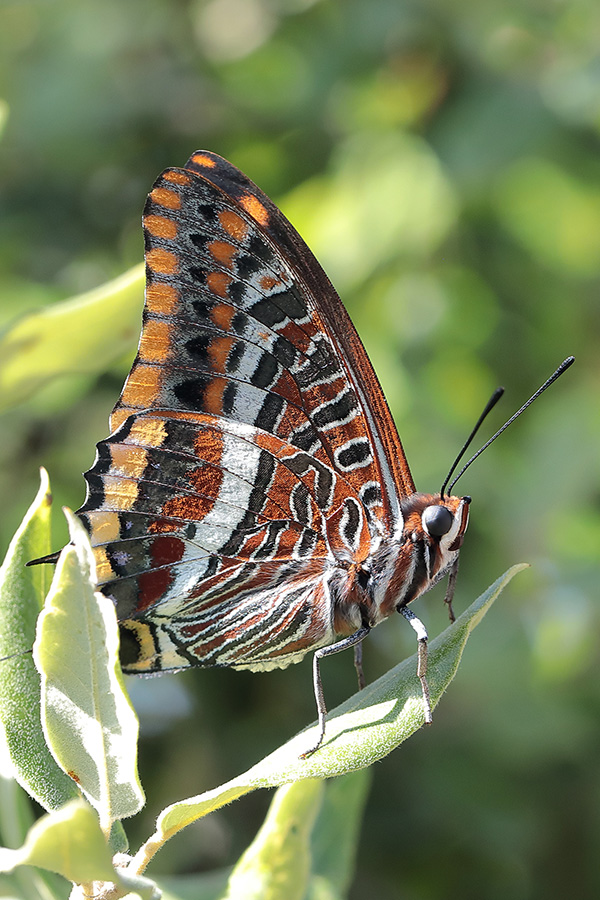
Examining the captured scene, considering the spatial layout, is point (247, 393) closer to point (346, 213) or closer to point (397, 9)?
point (346, 213)

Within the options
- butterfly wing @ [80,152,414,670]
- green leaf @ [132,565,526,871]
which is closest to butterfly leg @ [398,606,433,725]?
green leaf @ [132,565,526,871]

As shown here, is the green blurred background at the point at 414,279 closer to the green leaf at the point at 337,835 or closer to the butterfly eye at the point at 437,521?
the green leaf at the point at 337,835

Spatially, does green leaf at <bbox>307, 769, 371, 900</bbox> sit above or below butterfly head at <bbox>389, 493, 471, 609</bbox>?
below

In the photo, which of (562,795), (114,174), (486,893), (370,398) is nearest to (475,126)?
(114,174)

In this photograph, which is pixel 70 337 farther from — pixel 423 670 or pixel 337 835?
pixel 337 835

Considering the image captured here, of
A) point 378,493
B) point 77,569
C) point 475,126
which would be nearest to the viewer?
point 77,569

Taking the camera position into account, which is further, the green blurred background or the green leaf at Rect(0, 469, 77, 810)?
the green blurred background

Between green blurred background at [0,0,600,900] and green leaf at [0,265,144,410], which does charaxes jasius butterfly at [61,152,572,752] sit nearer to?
green leaf at [0,265,144,410]
